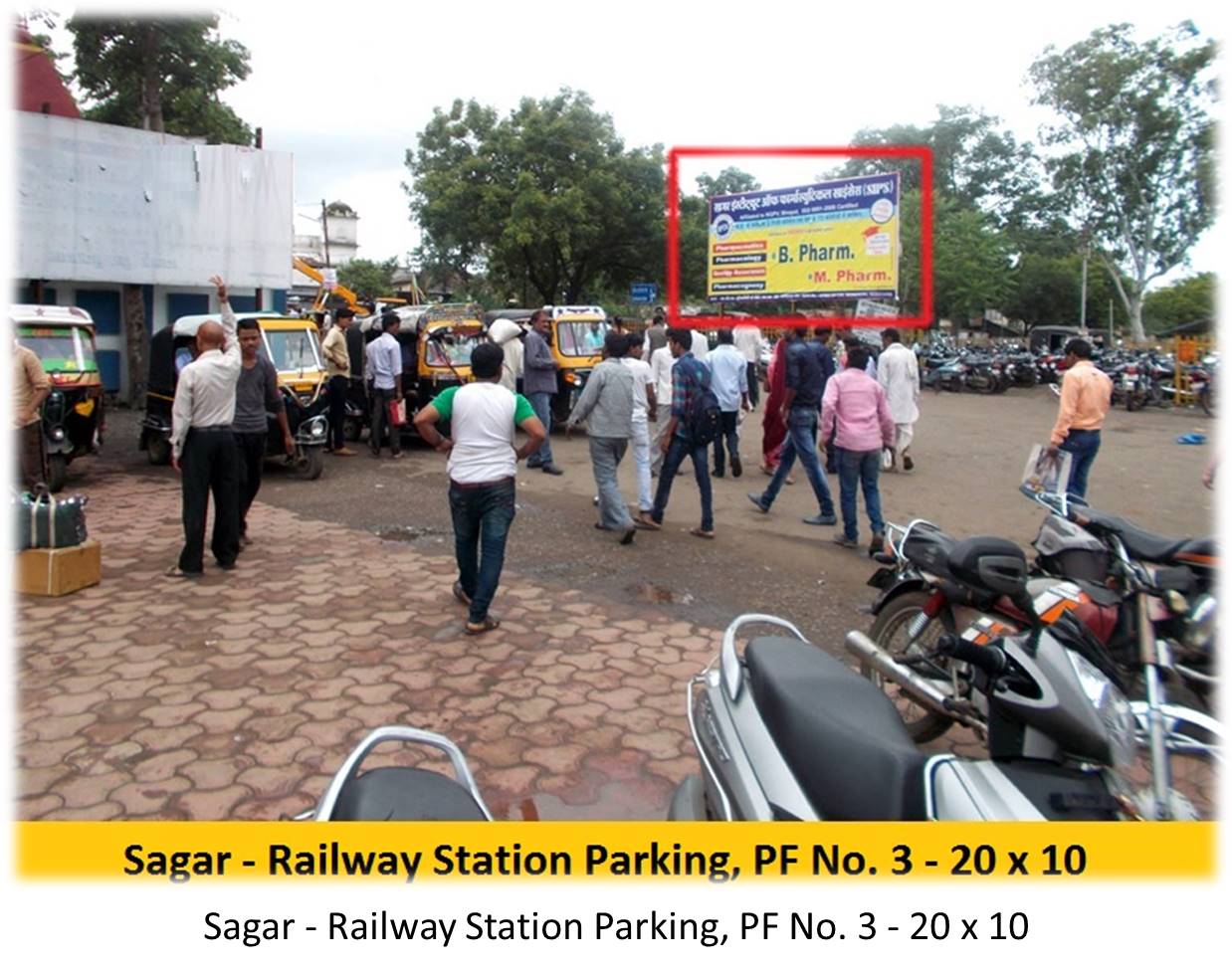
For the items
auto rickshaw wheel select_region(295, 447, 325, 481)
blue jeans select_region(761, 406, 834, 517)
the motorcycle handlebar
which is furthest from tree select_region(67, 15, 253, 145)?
the motorcycle handlebar

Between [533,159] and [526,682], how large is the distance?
77.2ft

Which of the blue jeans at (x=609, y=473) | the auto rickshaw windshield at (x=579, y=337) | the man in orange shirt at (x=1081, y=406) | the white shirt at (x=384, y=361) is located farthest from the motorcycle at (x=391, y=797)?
the auto rickshaw windshield at (x=579, y=337)

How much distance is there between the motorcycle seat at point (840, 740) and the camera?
2.20 m

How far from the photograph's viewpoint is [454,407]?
198 inches

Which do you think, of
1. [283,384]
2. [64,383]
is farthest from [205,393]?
[283,384]

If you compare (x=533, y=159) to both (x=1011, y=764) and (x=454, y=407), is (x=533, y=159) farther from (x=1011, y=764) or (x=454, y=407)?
(x=1011, y=764)

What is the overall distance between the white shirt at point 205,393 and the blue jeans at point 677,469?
3.23 metres

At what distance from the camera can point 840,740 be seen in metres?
2.28

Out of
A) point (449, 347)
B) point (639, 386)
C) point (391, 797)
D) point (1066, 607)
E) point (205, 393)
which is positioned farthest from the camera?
point (449, 347)

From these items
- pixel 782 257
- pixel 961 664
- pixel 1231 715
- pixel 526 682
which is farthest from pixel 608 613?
pixel 782 257

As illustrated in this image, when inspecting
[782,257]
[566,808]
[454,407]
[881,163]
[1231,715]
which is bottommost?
[566,808]

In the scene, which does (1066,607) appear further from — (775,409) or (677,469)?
(775,409)

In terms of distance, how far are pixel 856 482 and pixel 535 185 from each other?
2053cm

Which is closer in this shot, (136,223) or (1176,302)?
(136,223)
